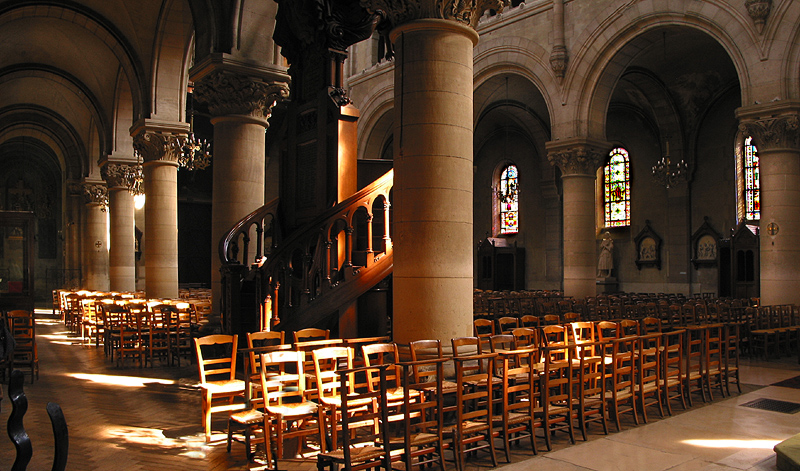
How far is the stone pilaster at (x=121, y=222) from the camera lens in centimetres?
1903

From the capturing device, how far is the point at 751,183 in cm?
2047

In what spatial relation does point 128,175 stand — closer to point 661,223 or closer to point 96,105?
point 96,105

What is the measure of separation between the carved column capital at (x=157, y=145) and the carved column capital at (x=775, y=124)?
12563mm

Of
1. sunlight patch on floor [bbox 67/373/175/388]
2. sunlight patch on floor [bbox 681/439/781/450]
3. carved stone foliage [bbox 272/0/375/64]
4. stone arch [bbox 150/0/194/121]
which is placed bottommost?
sunlight patch on floor [bbox 67/373/175/388]

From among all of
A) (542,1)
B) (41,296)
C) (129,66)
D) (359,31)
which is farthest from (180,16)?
(41,296)

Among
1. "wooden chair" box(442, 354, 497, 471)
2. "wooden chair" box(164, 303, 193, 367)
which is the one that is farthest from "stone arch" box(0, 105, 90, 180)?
"wooden chair" box(442, 354, 497, 471)

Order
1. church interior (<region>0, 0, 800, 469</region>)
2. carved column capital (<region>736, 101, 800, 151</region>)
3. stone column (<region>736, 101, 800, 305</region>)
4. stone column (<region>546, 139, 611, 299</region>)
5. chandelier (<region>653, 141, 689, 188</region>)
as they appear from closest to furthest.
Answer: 1. church interior (<region>0, 0, 800, 469</region>)
2. carved column capital (<region>736, 101, 800, 151</region>)
3. stone column (<region>736, 101, 800, 305</region>)
4. stone column (<region>546, 139, 611, 299</region>)
5. chandelier (<region>653, 141, 689, 188</region>)

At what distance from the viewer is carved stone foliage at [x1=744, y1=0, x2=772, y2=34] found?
13.3m

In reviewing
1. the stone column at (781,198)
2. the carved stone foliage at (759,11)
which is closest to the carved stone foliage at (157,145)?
the stone column at (781,198)

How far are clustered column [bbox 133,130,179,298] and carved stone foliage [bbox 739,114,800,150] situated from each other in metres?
12.8

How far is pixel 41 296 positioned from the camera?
108 feet

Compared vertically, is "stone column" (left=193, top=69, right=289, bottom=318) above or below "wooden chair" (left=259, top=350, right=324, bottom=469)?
above

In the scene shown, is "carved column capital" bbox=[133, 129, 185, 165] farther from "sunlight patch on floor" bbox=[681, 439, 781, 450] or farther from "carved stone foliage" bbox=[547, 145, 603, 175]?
"sunlight patch on floor" bbox=[681, 439, 781, 450]

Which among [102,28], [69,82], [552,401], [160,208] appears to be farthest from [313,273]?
[69,82]
